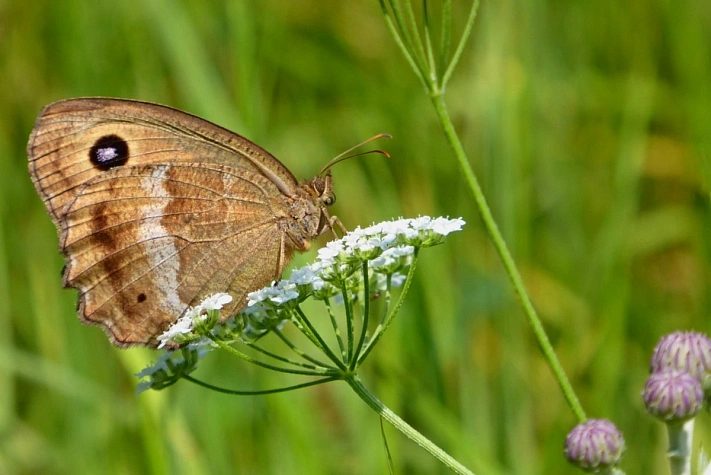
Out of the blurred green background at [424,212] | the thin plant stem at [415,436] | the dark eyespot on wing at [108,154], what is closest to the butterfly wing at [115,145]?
the dark eyespot on wing at [108,154]

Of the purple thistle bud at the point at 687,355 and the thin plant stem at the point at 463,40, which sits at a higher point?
the thin plant stem at the point at 463,40

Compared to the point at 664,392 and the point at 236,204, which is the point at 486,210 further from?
the point at 236,204

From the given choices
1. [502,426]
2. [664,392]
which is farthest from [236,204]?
[664,392]

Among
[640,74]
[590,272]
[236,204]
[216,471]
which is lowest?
[216,471]

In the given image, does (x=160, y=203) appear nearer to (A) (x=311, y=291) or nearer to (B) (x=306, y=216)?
(B) (x=306, y=216)

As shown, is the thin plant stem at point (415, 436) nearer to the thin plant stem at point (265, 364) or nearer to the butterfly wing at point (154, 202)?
the thin plant stem at point (265, 364)

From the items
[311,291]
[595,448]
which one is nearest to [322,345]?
[311,291]

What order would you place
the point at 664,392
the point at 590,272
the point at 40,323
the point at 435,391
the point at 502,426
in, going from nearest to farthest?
the point at 664,392
the point at 435,391
the point at 502,426
the point at 590,272
the point at 40,323

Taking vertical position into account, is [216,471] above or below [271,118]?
below

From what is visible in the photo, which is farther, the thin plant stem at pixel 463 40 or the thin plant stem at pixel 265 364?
the thin plant stem at pixel 463 40
